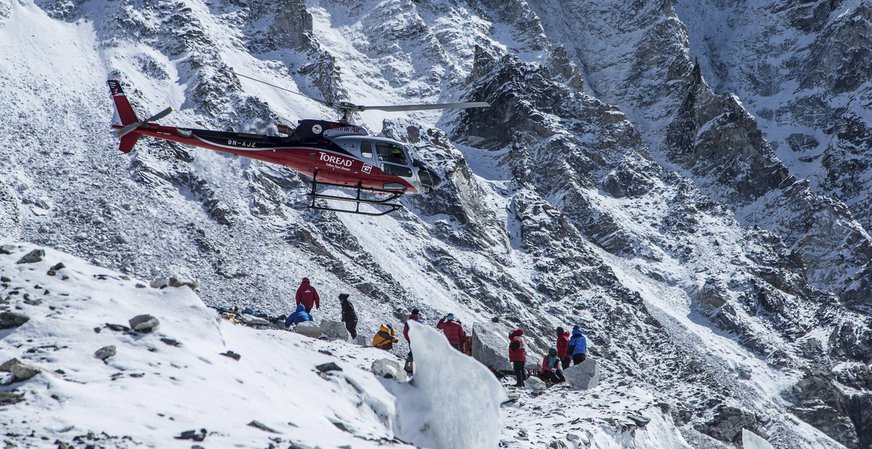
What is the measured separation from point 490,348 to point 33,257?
457 inches

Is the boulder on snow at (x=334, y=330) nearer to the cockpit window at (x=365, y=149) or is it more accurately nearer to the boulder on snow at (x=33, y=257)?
the boulder on snow at (x=33, y=257)

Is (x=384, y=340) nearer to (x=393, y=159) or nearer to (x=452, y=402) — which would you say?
(x=452, y=402)

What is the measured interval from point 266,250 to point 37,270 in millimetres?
59649

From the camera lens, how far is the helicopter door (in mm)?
28594

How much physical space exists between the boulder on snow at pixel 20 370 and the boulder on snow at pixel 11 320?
4.68ft

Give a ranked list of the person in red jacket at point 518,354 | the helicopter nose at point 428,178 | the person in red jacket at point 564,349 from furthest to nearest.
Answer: the helicopter nose at point 428,178, the person in red jacket at point 564,349, the person in red jacket at point 518,354

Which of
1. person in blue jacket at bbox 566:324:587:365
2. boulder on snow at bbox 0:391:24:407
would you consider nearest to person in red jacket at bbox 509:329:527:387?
person in blue jacket at bbox 566:324:587:365

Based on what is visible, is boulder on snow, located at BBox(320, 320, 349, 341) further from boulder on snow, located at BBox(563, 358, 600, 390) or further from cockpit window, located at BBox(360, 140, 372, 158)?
cockpit window, located at BBox(360, 140, 372, 158)

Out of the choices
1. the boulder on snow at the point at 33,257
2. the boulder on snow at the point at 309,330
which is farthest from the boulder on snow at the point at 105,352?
the boulder on snow at the point at 309,330

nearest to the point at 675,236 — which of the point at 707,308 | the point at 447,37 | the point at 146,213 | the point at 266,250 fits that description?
the point at 707,308

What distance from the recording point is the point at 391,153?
28797mm

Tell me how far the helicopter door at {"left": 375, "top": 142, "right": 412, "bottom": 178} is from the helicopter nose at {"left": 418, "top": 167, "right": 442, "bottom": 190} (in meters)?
0.39

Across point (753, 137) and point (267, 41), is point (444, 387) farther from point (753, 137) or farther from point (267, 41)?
point (753, 137)

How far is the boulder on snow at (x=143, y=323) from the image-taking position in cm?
1403
